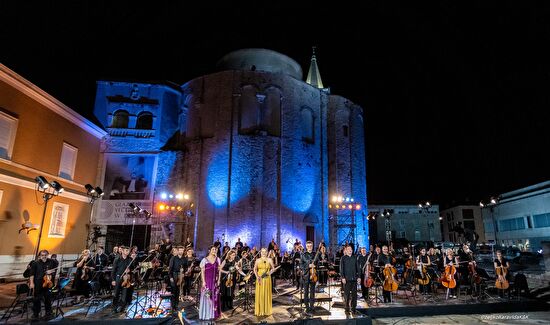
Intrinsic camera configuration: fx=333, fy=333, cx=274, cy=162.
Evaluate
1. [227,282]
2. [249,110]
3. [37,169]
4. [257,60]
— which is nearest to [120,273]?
[227,282]

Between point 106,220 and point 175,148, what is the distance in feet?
24.1

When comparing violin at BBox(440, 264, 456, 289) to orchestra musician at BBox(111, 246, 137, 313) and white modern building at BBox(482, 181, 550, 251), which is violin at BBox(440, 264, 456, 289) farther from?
white modern building at BBox(482, 181, 550, 251)

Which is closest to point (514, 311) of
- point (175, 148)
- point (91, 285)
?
point (91, 285)

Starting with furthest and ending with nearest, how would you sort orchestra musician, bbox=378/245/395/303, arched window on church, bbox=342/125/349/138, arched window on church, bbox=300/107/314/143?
arched window on church, bbox=342/125/349/138 → arched window on church, bbox=300/107/314/143 → orchestra musician, bbox=378/245/395/303

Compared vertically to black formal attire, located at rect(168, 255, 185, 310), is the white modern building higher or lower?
higher

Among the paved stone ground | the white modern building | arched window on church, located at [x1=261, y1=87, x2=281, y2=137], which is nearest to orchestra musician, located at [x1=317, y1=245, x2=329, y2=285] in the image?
the paved stone ground

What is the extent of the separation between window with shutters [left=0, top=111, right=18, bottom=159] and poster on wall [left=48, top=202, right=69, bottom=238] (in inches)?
168

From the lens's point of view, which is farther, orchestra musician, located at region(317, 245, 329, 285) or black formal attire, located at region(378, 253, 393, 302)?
orchestra musician, located at region(317, 245, 329, 285)

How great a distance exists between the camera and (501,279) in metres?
11.9

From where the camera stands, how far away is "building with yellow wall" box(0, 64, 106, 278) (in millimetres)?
15719

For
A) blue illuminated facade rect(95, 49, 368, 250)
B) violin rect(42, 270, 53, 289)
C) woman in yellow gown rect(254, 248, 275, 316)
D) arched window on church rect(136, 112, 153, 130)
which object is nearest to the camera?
violin rect(42, 270, 53, 289)

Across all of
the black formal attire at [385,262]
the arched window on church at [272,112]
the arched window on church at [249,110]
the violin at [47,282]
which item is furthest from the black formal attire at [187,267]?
the arched window on church at [272,112]

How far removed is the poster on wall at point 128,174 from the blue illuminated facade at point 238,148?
6.82 ft

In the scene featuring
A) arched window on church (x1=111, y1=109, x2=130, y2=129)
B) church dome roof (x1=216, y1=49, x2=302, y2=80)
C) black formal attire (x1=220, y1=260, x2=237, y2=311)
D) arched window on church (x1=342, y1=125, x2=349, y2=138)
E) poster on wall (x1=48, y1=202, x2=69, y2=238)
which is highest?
church dome roof (x1=216, y1=49, x2=302, y2=80)
